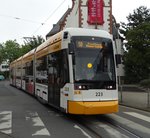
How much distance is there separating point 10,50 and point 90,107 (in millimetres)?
110798

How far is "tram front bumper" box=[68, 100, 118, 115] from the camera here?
14023mm

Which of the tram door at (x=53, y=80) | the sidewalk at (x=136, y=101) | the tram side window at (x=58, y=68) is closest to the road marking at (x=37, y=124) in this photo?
the tram door at (x=53, y=80)

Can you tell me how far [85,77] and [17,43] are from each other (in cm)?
11303

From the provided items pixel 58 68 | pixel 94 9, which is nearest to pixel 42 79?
pixel 58 68

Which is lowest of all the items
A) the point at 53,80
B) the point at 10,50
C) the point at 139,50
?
the point at 53,80

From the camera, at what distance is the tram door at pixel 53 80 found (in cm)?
1614

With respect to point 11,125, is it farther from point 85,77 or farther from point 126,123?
point 126,123

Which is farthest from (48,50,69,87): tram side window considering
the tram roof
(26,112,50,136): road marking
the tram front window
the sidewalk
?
the sidewalk

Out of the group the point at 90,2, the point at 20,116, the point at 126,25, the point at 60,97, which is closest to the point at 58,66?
the point at 60,97

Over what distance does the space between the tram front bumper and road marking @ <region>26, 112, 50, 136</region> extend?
1.20 metres

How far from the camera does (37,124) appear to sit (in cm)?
1387

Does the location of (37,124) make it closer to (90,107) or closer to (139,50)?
(90,107)

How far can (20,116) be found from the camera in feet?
53.3

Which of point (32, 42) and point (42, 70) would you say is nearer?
point (42, 70)
